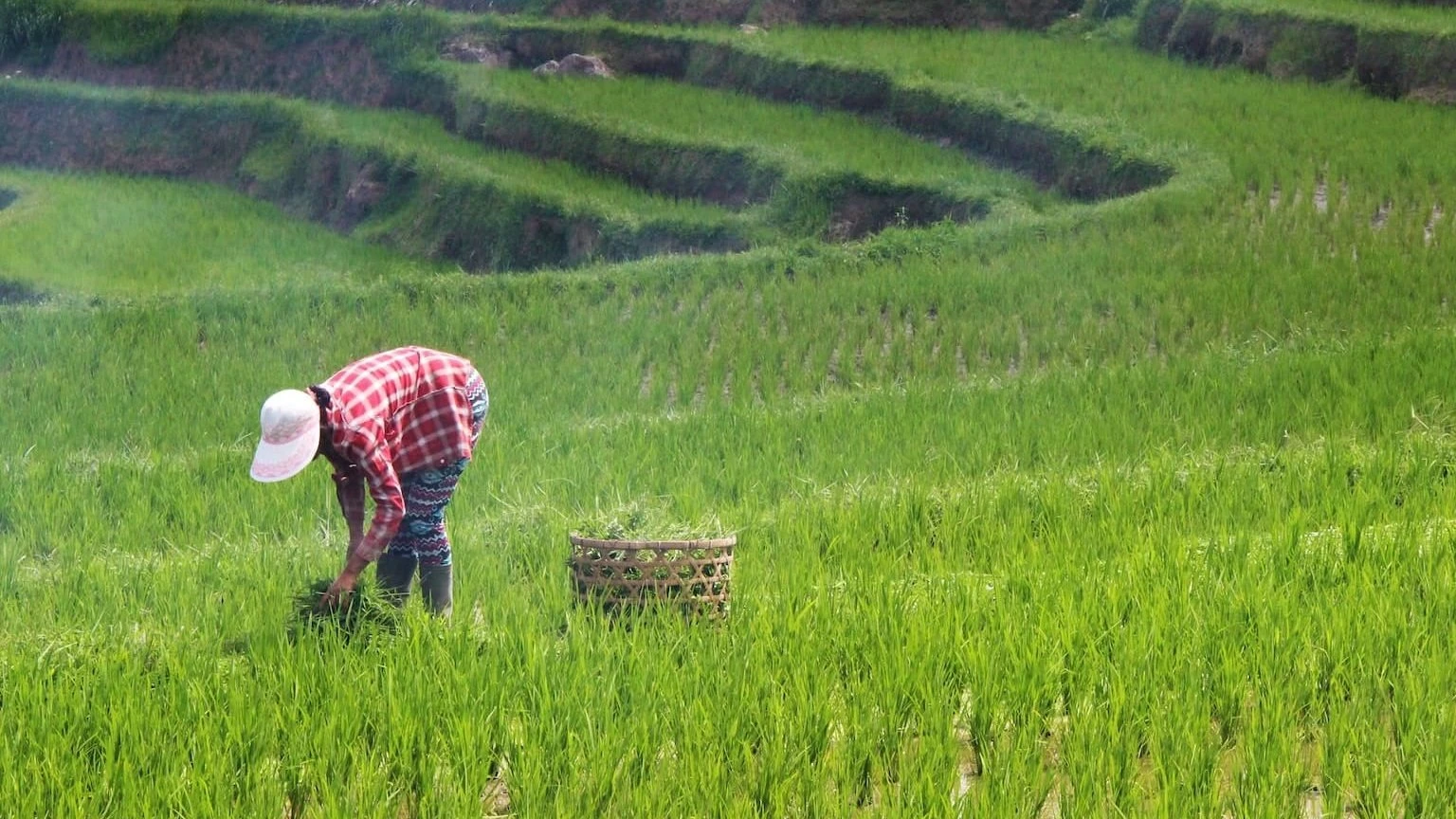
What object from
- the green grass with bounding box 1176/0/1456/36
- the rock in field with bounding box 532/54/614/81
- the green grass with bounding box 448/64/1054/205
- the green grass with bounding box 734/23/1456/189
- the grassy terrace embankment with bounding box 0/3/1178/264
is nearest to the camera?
the green grass with bounding box 734/23/1456/189

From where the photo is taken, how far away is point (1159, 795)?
9.94 feet

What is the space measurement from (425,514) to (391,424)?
0.30m

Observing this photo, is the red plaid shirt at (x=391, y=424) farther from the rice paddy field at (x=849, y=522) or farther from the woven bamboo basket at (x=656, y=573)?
the woven bamboo basket at (x=656, y=573)

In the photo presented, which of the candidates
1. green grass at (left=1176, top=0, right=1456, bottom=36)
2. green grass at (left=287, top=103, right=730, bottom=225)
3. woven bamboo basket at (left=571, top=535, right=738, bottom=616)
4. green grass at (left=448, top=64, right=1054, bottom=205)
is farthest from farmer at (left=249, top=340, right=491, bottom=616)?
green grass at (left=1176, top=0, right=1456, bottom=36)

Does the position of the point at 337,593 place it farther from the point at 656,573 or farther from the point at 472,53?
the point at 472,53

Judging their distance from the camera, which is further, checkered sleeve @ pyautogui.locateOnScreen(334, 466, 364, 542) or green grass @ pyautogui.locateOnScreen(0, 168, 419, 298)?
green grass @ pyautogui.locateOnScreen(0, 168, 419, 298)

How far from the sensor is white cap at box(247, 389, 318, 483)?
355 centimetres

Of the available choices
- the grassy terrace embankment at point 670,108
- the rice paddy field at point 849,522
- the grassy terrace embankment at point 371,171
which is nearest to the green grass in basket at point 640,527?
the rice paddy field at point 849,522

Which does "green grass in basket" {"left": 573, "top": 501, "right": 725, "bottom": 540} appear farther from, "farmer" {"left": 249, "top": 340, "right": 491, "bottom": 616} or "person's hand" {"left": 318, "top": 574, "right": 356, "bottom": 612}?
"person's hand" {"left": 318, "top": 574, "right": 356, "bottom": 612}

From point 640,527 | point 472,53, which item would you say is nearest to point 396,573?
point 640,527

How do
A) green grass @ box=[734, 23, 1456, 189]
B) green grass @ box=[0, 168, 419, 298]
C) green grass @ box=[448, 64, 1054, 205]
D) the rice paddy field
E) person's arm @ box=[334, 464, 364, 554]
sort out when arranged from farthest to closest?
green grass @ box=[0, 168, 419, 298] → green grass @ box=[448, 64, 1054, 205] → green grass @ box=[734, 23, 1456, 189] → person's arm @ box=[334, 464, 364, 554] → the rice paddy field

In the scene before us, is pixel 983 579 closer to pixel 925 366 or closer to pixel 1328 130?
pixel 925 366

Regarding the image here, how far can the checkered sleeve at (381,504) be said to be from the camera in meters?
3.84

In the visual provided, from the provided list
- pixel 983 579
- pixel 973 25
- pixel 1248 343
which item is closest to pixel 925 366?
pixel 1248 343
